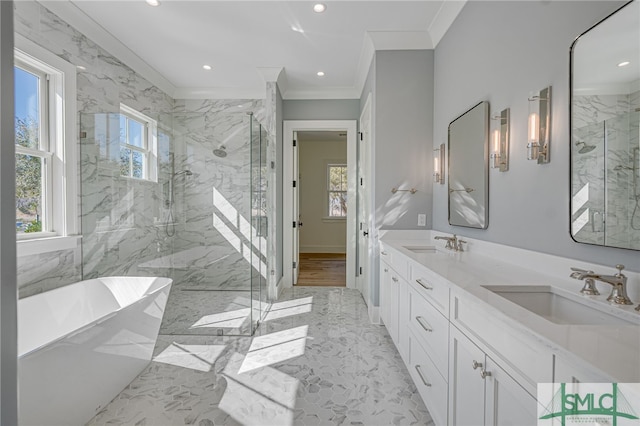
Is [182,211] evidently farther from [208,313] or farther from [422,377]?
[422,377]

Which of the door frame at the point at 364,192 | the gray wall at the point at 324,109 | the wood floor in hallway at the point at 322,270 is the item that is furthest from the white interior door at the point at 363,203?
the wood floor in hallway at the point at 322,270

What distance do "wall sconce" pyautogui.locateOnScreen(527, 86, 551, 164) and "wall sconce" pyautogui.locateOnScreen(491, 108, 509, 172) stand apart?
11.2 inches

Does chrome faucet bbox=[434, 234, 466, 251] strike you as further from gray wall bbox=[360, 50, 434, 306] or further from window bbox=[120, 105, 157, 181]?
window bbox=[120, 105, 157, 181]

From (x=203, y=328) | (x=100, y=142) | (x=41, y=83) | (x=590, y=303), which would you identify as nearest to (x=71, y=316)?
(x=203, y=328)

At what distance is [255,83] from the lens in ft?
13.4

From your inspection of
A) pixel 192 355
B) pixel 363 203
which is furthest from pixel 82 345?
pixel 363 203

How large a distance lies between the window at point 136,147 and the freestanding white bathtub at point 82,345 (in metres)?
1.02

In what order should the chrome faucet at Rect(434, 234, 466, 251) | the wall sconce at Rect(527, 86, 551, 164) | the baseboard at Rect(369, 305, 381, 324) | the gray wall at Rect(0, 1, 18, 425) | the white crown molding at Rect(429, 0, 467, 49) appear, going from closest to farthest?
the gray wall at Rect(0, 1, 18, 425), the wall sconce at Rect(527, 86, 551, 164), the chrome faucet at Rect(434, 234, 466, 251), the white crown molding at Rect(429, 0, 467, 49), the baseboard at Rect(369, 305, 381, 324)

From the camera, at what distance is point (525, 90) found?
1644mm

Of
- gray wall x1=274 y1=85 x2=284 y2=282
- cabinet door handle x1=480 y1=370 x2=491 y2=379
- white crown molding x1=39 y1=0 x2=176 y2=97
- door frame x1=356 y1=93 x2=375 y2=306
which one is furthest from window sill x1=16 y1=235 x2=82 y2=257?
door frame x1=356 y1=93 x2=375 y2=306

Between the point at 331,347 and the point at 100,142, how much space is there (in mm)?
2747

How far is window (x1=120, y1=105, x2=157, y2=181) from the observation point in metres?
2.95

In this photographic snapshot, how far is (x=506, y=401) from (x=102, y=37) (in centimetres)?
390

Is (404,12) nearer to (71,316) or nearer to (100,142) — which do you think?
(100,142)
